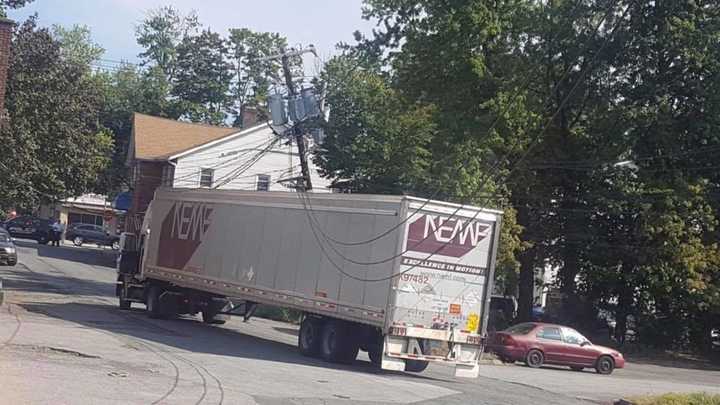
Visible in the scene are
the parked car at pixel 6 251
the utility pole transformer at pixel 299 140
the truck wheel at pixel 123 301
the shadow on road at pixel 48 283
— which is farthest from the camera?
the parked car at pixel 6 251

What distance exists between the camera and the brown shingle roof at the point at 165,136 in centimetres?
6022

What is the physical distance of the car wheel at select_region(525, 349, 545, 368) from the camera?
29.4m

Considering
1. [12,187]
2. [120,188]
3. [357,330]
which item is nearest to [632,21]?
[357,330]

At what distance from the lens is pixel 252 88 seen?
95.6 m

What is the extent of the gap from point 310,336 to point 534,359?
9025mm

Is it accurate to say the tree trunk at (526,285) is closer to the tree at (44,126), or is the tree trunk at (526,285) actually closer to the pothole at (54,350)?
the tree at (44,126)

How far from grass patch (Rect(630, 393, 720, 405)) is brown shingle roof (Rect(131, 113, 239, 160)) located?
4246 centimetres

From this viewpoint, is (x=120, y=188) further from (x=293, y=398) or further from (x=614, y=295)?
(x=293, y=398)

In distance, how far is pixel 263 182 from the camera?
6047 centimetres

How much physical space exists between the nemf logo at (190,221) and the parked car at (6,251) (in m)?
17.7

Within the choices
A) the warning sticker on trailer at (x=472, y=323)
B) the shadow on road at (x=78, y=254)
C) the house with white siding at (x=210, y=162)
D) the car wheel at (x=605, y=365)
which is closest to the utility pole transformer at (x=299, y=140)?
the car wheel at (x=605, y=365)

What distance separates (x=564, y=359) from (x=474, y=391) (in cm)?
1083

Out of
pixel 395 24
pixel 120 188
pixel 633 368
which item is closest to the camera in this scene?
pixel 633 368

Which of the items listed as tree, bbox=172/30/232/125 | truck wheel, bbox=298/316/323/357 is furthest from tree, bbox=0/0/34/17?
tree, bbox=172/30/232/125
